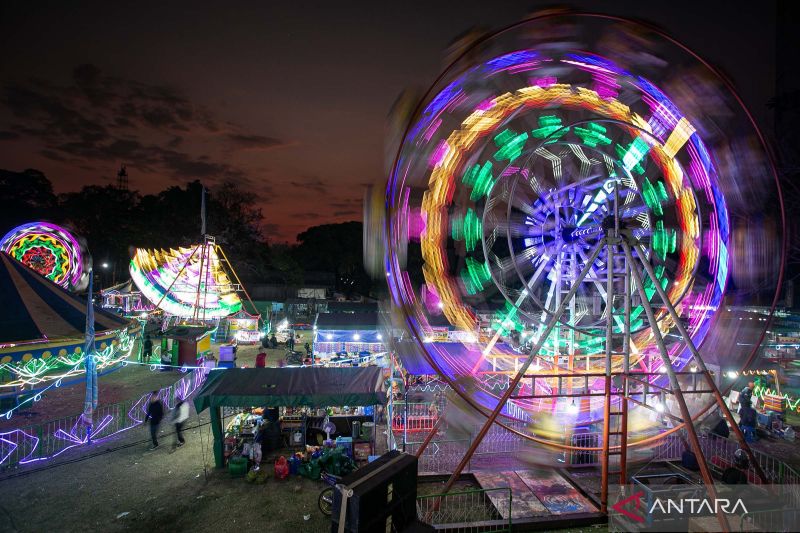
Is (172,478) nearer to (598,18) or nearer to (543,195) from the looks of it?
(543,195)

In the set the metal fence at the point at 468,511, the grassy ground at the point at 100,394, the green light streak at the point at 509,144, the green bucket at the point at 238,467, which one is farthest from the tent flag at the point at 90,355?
the green light streak at the point at 509,144

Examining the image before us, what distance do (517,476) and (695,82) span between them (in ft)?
29.7

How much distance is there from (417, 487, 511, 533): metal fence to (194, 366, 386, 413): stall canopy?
104 inches

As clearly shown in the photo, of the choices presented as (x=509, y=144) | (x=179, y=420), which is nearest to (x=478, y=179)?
(x=509, y=144)

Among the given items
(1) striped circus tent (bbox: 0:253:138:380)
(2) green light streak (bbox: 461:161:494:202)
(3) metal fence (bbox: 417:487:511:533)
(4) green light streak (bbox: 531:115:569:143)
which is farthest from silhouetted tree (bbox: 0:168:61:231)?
(3) metal fence (bbox: 417:487:511:533)

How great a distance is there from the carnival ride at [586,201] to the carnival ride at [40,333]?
862cm

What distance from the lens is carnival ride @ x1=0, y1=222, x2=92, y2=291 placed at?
62.3 feet

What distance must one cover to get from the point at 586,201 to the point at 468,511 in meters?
8.08

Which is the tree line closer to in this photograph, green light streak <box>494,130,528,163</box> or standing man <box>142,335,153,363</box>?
standing man <box>142,335,153,363</box>

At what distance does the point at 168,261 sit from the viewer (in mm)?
27500

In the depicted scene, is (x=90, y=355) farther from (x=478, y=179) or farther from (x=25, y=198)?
(x=25, y=198)

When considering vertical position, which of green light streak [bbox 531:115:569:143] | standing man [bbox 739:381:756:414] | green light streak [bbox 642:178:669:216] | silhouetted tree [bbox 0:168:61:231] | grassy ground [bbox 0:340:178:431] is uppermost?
silhouetted tree [bbox 0:168:61:231]

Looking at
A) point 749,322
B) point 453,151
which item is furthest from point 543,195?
point 749,322

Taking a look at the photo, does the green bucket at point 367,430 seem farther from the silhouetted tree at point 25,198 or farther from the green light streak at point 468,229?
the silhouetted tree at point 25,198
